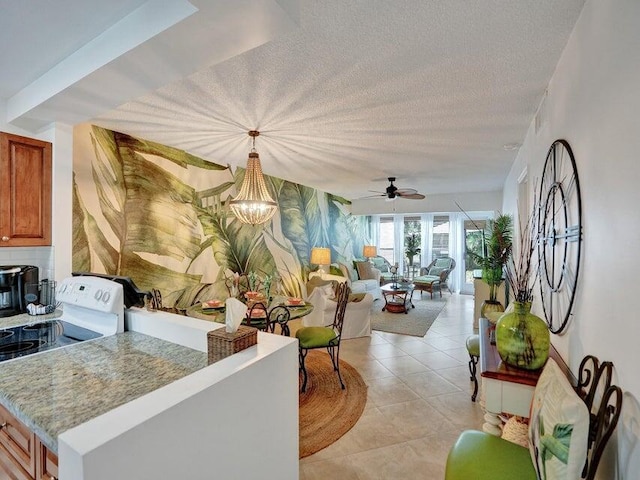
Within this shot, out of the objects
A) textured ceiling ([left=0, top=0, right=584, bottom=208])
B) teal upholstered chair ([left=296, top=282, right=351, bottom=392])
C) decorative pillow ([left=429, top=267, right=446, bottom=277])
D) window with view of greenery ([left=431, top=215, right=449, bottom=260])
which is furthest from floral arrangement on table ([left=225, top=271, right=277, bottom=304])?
window with view of greenery ([left=431, top=215, right=449, bottom=260])

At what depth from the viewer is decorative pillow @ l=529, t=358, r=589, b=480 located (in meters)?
0.93

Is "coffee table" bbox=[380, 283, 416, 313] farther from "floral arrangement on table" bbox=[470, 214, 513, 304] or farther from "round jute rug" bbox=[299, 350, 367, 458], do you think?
"round jute rug" bbox=[299, 350, 367, 458]

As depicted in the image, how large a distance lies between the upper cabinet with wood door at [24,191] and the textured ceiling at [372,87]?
55cm

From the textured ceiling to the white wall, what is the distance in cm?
38

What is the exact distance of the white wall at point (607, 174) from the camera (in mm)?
956

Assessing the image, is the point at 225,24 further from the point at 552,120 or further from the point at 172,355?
the point at 552,120

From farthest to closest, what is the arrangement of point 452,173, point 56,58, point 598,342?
point 452,173
point 56,58
point 598,342

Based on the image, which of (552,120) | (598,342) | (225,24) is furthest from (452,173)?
(225,24)

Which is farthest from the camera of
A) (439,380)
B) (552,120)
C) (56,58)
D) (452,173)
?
(452,173)

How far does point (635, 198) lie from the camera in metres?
0.94

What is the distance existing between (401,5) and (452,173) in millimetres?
4050

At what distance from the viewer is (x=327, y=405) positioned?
9.31ft

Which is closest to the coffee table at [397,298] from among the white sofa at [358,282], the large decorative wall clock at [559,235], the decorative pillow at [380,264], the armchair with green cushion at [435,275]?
the white sofa at [358,282]

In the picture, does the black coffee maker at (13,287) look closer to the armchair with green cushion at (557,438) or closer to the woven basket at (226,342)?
the woven basket at (226,342)
